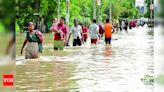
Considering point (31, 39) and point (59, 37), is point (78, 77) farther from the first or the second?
point (59, 37)

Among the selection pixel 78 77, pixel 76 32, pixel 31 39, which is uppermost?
pixel 31 39

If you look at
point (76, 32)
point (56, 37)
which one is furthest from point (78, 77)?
point (76, 32)

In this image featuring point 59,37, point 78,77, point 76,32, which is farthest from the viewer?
point 76,32

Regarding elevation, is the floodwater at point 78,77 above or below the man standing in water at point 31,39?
below

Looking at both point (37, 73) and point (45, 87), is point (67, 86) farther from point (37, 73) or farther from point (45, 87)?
point (37, 73)

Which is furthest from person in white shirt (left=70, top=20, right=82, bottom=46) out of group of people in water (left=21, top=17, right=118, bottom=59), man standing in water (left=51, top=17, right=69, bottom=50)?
man standing in water (left=51, top=17, right=69, bottom=50)

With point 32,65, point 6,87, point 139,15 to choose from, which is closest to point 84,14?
point 32,65

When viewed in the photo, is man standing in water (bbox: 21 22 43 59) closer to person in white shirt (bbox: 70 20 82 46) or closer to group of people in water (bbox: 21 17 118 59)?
group of people in water (bbox: 21 17 118 59)

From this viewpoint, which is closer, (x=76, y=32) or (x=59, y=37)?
(x=59, y=37)

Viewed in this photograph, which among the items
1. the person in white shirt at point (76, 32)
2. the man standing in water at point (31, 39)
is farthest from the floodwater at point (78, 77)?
the person in white shirt at point (76, 32)

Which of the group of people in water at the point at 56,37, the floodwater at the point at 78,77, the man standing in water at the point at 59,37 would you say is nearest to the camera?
the floodwater at the point at 78,77

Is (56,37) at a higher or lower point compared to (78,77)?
higher

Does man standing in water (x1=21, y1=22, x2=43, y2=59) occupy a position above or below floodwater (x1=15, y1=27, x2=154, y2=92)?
above

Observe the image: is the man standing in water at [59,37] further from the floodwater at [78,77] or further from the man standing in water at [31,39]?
the floodwater at [78,77]
